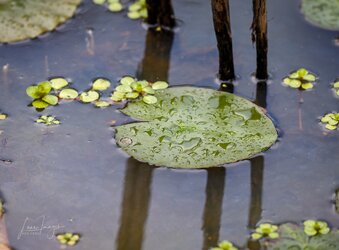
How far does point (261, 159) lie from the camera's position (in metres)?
3.16

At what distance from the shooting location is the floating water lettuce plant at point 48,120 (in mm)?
3383

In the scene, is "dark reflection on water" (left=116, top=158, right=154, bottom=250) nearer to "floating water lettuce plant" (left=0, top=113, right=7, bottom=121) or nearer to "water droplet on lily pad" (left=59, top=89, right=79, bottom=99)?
"water droplet on lily pad" (left=59, top=89, right=79, bottom=99)

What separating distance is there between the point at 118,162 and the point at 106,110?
38cm

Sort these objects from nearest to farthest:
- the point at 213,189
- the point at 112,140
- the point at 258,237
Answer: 1. the point at 258,237
2. the point at 213,189
3. the point at 112,140

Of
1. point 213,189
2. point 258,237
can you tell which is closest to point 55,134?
point 213,189

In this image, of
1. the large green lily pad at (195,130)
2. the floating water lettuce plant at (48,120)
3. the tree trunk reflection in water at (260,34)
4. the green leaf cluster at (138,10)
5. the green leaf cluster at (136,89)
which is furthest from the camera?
the green leaf cluster at (138,10)

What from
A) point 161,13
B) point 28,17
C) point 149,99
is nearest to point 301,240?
point 149,99

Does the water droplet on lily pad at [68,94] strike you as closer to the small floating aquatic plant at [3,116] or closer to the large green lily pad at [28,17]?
the small floating aquatic plant at [3,116]

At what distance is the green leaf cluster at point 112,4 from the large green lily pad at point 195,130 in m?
0.93

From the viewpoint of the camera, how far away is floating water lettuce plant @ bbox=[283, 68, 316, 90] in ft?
11.7

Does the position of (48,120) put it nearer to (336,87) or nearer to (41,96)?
(41,96)

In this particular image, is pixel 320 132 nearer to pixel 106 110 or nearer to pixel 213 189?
pixel 213 189

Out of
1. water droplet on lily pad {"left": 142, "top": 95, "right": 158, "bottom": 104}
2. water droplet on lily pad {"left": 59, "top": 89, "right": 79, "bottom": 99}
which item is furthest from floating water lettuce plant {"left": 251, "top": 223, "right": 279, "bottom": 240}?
water droplet on lily pad {"left": 59, "top": 89, "right": 79, "bottom": 99}

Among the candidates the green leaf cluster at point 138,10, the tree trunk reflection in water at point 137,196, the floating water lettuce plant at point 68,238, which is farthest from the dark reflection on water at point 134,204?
the green leaf cluster at point 138,10
